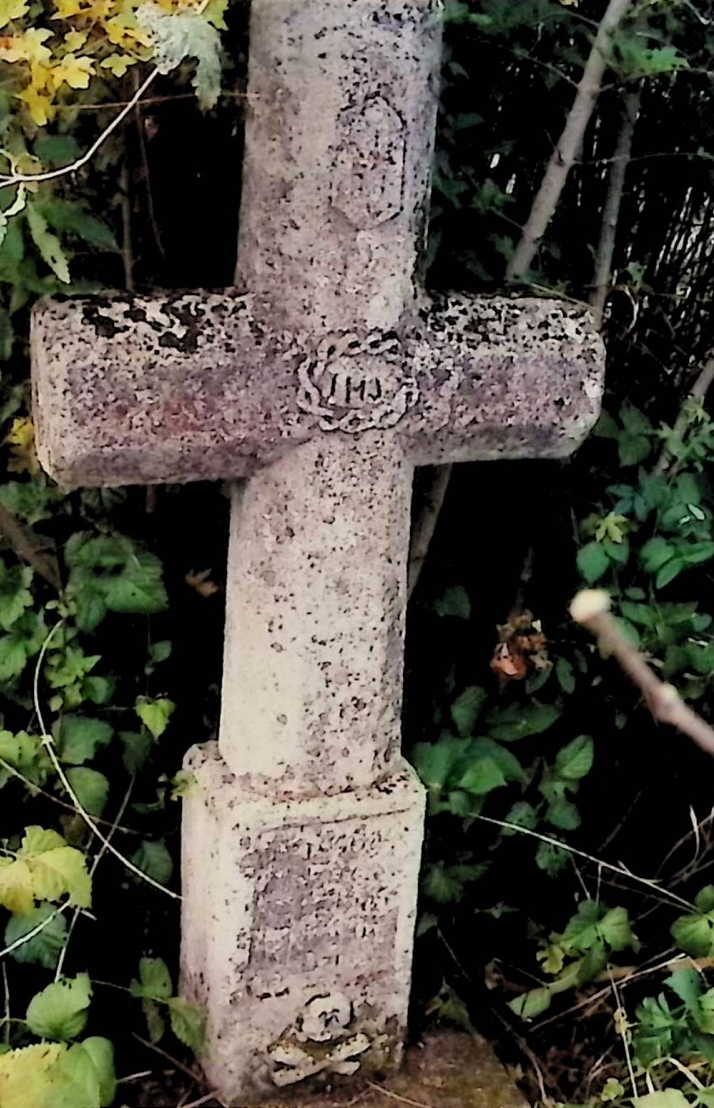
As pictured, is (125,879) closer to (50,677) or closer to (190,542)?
(50,677)

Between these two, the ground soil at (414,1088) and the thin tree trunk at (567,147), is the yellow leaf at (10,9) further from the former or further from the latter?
the ground soil at (414,1088)

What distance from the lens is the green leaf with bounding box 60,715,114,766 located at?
6.06 feet

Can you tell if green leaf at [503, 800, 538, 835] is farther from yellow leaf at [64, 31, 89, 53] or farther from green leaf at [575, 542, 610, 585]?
yellow leaf at [64, 31, 89, 53]

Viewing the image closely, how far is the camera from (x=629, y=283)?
6.88 feet

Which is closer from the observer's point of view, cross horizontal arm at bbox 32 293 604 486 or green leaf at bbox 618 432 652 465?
cross horizontal arm at bbox 32 293 604 486

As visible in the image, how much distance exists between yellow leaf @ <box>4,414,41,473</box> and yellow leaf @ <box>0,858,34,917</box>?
1.77ft

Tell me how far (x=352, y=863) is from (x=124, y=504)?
578 millimetres

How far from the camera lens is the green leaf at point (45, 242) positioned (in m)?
1.48

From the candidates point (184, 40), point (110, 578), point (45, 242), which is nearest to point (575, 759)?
point (110, 578)

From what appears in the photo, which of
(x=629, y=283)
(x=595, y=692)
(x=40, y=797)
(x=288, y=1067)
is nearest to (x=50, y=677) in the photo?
(x=40, y=797)

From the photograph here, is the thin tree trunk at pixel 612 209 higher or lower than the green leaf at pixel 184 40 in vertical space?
lower

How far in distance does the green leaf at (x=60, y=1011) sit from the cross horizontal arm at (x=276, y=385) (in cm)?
63

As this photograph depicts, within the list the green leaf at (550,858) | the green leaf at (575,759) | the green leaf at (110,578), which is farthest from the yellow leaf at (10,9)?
the green leaf at (550,858)

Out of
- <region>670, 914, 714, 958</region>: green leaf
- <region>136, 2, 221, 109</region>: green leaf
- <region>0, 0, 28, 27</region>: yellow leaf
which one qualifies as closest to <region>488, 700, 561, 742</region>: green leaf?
<region>670, 914, 714, 958</region>: green leaf
